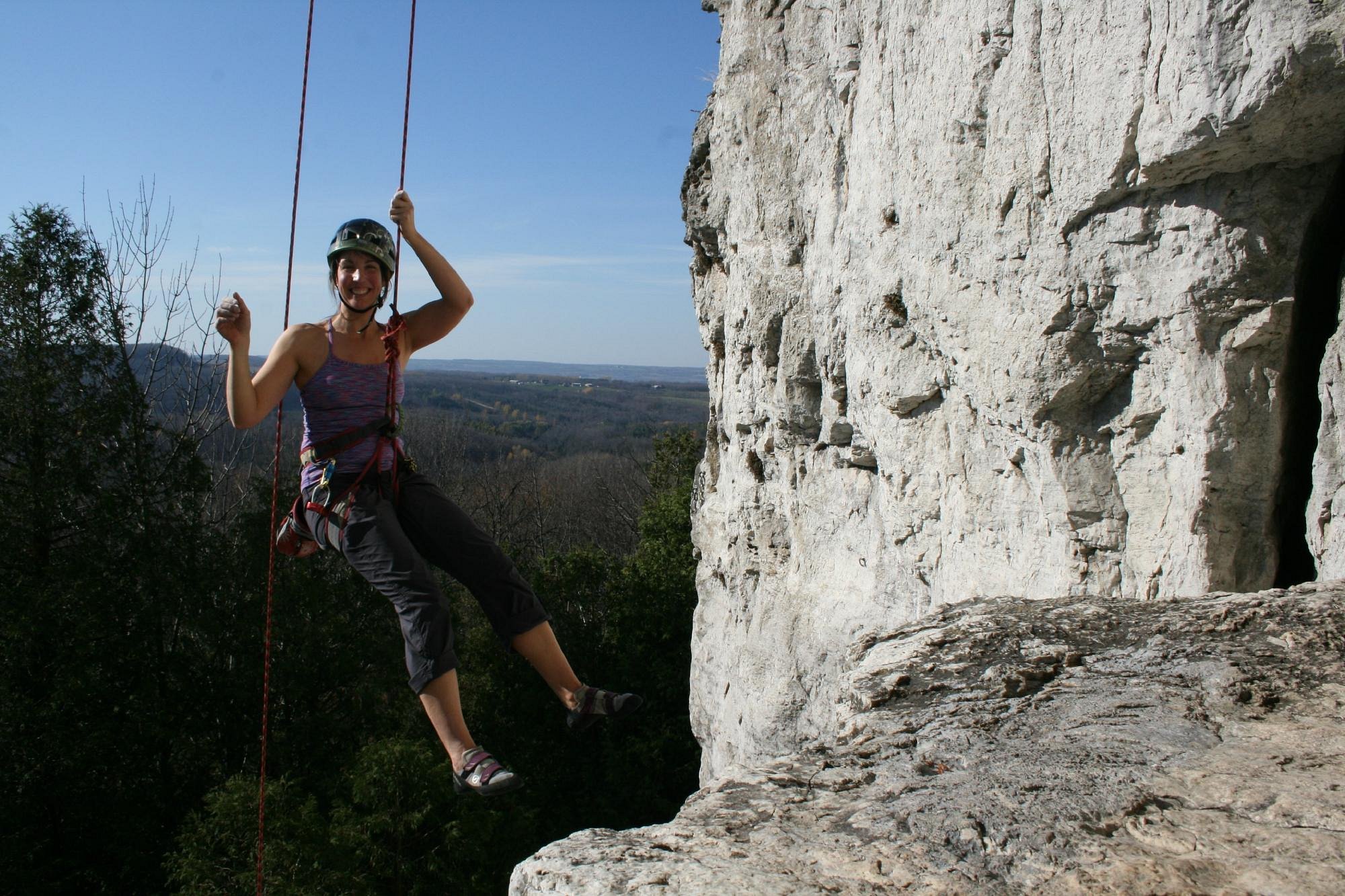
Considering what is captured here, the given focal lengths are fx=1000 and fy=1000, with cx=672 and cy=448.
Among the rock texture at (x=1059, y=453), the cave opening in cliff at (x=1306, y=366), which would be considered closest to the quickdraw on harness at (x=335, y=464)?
the rock texture at (x=1059, y=453)

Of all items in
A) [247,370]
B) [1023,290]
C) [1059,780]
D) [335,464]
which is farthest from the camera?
[1023,290]

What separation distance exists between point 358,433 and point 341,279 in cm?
65

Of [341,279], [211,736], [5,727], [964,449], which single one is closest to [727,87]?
[964,449]

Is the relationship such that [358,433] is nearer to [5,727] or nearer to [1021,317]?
[1021,317]

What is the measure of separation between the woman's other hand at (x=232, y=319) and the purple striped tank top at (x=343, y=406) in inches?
13.4

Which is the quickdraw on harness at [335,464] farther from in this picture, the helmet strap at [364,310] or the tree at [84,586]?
the tree at [84,586]

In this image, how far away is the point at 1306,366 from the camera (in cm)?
396

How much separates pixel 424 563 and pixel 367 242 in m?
1.35

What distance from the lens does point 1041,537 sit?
15.7 ft

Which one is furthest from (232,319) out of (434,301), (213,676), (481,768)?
(213,676)

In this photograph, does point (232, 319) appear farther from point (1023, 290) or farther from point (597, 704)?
point (1023, 290)

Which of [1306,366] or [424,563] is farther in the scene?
[424,563]

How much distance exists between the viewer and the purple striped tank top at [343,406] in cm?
411

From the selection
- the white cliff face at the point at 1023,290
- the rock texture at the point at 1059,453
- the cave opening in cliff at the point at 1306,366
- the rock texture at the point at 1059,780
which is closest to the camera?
the rock texture at the point at 1059,780
